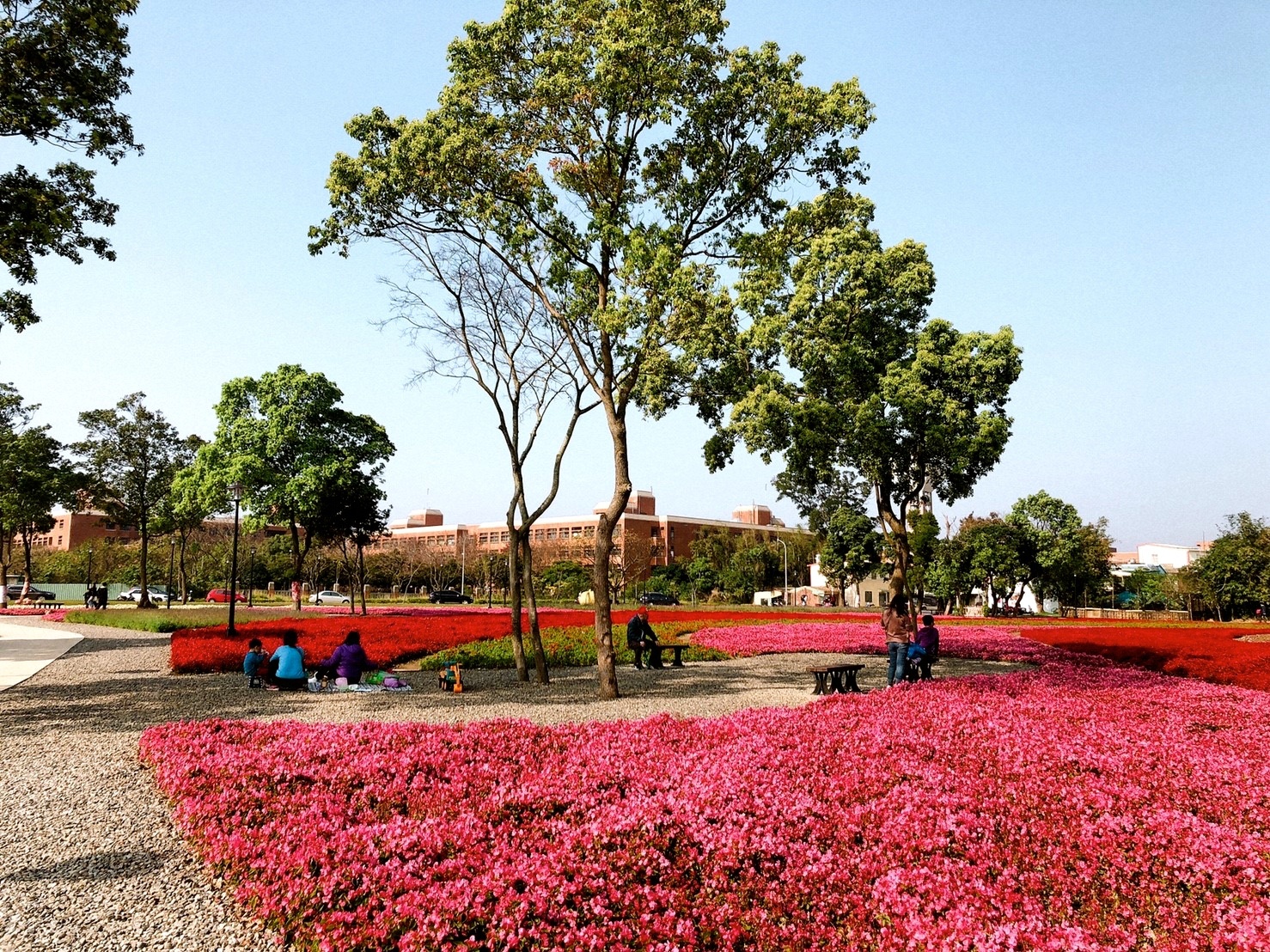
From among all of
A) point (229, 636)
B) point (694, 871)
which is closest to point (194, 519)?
point (229, 636)

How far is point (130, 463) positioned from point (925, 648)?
141ft

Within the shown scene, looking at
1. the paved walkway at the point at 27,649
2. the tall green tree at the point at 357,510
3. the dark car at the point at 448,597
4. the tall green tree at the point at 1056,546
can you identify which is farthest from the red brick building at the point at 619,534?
the paved walkway at the point at 27,649

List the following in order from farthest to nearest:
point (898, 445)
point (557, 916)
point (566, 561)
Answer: point (566, 561) → point (898, 445) → point (557, 916)

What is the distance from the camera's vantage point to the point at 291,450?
39000 mm

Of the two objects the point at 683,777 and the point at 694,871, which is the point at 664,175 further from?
the point at 694,871

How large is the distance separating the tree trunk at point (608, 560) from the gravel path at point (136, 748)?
52cm

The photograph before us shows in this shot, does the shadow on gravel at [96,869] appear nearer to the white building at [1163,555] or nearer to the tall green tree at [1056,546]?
the tall green tree at [1056,546]

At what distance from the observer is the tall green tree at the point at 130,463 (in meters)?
41.3

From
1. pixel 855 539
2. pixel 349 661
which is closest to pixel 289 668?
pixel 349 661

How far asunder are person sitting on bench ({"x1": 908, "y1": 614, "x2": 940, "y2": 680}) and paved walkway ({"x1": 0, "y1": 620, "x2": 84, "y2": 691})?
17249 mm

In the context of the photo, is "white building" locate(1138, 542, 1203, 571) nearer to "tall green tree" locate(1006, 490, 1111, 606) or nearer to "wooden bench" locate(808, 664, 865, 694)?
"tall green tree" locate(1006, 490, 1111, 606)

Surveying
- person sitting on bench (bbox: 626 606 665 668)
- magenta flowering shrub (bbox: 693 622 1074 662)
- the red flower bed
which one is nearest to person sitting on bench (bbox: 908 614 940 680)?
person sitting on bench (bbox: 626 606 665 668)

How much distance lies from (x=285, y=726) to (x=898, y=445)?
55.8ft

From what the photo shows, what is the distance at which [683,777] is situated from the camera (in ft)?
22.3
